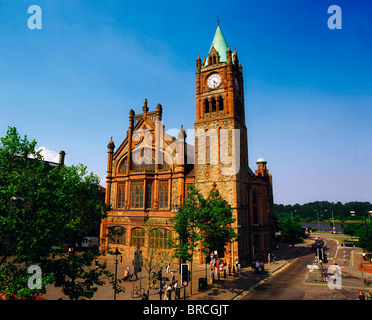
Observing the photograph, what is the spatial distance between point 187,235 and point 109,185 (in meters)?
26.7

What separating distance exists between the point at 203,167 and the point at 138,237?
16.6 meters

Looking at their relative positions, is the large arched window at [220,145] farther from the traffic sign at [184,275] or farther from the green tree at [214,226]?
the traffic sign at [184,275]

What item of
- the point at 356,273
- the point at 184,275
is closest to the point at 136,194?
the point at 184,275

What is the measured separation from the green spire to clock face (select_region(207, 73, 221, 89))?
3.09 meters

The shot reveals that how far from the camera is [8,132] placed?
1388 centimetres

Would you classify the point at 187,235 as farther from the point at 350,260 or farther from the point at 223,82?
the point at 350,260

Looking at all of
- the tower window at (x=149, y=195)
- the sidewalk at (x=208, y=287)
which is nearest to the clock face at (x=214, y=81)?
the tower window at (x=149, y=195)

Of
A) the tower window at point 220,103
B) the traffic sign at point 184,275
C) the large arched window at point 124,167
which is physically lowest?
the traffic sign at point 184,275

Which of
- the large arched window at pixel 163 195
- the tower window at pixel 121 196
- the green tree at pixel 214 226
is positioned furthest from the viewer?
the tower window at pixel 121 196

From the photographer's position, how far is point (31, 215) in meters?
13.4

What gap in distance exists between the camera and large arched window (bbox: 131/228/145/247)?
4234cm

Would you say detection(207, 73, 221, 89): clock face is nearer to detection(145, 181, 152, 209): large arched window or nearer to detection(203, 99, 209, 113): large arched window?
detection(203, 99, 209, 113): large arched window

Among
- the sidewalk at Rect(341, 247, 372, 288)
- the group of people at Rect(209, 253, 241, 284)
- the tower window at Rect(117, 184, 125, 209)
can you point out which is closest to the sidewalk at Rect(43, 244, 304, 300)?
the group of people at Rect(209, 253, 241, 284)

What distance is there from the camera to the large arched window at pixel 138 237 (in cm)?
4234
